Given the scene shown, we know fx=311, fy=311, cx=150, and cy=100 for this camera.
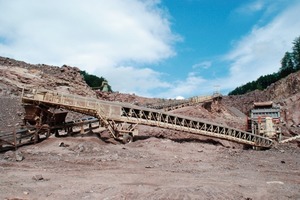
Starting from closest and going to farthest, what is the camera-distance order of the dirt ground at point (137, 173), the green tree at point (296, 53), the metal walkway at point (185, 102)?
the dirt ground at point (137, 173)
the metal walkway at point (185, 102)
the green tree at point (296, 53)

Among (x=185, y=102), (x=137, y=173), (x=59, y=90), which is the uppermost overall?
(x=185, y=102)

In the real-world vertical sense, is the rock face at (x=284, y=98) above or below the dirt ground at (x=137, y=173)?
above

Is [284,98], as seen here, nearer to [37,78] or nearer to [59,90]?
[59,90]

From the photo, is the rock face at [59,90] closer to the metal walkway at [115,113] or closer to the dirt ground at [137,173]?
the metal walkway at [115,113]

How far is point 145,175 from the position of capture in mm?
12266

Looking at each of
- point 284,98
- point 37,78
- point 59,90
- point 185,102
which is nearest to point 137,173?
point 59,90

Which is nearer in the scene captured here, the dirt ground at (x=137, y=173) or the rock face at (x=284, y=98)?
the dirt ground at (x=137, y=173)

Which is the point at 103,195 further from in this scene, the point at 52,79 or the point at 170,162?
the point at 52,79

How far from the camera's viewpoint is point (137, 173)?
1260cm

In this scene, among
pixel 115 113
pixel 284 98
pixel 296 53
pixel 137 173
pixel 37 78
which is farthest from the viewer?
pixel 296 53

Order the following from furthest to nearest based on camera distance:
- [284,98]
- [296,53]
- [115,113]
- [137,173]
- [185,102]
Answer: [296,53] < [284,98] < [185,102] < [115,113] < [137,173]

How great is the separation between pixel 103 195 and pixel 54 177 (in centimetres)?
302

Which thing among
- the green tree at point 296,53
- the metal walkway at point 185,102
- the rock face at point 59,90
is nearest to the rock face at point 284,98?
the rock face at point 59,90

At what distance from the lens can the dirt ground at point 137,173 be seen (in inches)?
379
